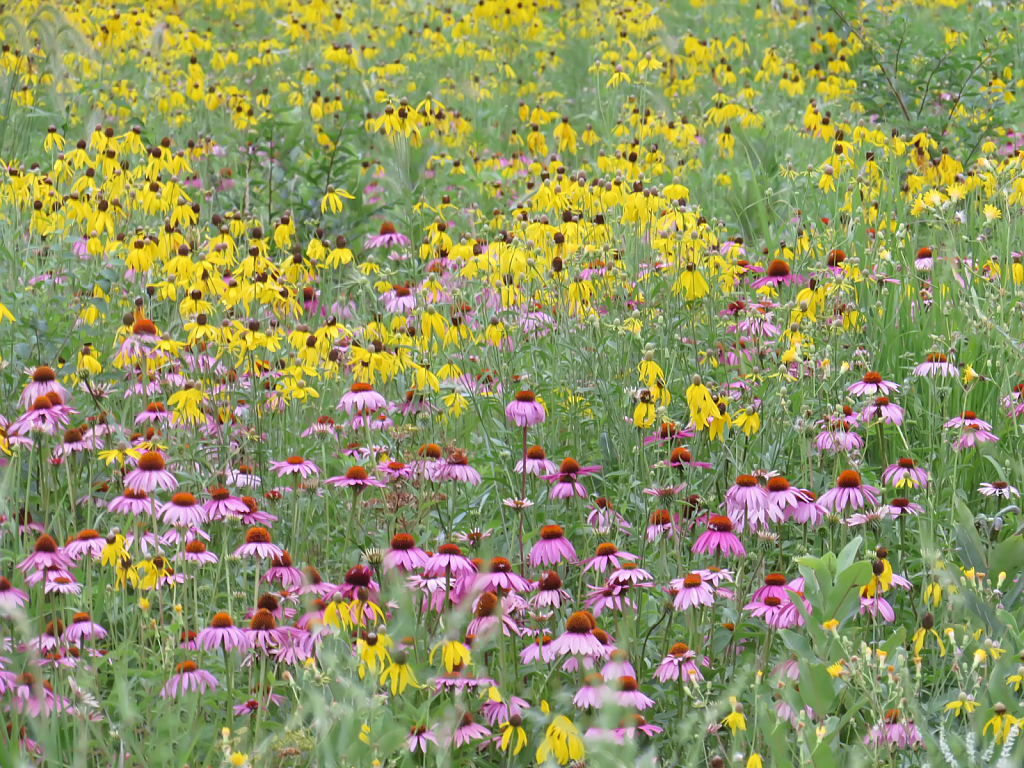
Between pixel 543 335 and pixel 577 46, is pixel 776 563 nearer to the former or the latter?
pixel 543 335

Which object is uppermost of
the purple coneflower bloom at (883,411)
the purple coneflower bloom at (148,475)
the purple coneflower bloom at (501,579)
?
the purple coneflower bloom at (883,411)

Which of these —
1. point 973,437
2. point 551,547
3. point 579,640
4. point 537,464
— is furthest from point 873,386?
point 579,640

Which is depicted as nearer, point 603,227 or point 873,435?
point 873,435

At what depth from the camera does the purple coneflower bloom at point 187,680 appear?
6.59 feet

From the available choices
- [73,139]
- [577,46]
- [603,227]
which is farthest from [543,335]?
[577,46]

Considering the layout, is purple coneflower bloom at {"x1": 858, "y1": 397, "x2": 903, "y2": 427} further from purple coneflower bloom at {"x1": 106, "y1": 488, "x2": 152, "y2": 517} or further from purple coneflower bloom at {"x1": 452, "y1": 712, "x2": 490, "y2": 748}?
purple coneflower bloom at {"x1": 106, "y1": 488, "x2": 152, "y2": 517}

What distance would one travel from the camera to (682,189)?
164 inches

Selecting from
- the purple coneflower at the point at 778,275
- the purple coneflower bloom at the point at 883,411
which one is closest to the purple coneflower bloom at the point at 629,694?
the purple coneflower bloom at the point at 883,411

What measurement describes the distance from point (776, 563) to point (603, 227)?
146 cm

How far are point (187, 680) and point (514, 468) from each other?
1.08 m

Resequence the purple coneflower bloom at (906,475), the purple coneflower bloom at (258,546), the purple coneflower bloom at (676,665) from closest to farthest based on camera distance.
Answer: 1. the purple coneflower bloom at (676,665)
2. the purple coneflower bloom at (258,546)
3. the purple coneflower bloom at (906,475)

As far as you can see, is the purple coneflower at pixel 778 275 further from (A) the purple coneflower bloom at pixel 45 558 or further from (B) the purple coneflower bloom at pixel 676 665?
(A) the purple coneflower bloom at pixel 45 558

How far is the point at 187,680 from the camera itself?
2066 mm

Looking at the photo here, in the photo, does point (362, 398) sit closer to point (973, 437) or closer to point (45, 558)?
point (45, 558)
